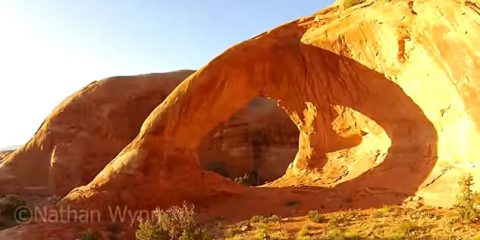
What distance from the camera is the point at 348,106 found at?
14336 mm

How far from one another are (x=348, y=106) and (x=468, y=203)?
20.7 ft

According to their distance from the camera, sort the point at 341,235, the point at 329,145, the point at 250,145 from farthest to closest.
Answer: the point at 250,145 < the point at 329,145 < the point at 341,235

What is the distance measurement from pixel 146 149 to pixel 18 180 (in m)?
16.6

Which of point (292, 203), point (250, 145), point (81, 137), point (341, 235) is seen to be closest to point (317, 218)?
point (341, 235)

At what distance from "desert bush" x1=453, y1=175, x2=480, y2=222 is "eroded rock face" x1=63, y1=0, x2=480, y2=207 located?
659 mm

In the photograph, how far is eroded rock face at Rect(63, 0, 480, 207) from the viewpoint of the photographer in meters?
10.4

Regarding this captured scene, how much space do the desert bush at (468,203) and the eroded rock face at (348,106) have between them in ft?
2.16

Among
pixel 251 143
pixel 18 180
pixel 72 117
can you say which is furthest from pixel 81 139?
pixel 251 143

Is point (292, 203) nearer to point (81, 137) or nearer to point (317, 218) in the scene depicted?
point (317, 218)

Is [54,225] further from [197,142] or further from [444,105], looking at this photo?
[444,105]

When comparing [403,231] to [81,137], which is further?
[81,137]

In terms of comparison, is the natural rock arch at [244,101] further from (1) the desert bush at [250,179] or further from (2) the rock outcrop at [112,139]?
(2) the rock outcrop at [112,139]

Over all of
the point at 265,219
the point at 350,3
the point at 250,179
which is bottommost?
the point at 250,179

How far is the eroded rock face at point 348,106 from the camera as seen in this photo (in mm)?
10379
